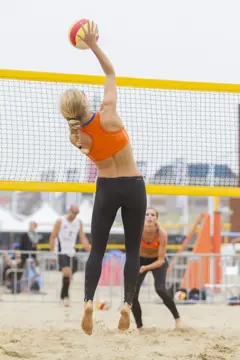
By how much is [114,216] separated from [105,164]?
422mm

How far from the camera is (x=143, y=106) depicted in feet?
25.3

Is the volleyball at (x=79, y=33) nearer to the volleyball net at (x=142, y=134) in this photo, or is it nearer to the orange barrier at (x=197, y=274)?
the volleyball net at (x=142, y=134)

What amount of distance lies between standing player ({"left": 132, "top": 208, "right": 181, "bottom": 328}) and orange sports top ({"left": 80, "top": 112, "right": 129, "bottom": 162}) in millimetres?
3091

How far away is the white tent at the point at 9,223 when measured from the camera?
789 inches

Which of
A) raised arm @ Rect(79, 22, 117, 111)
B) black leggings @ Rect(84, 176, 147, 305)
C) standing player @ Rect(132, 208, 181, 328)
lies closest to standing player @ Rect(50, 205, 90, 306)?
standing player @ Rect(132, 208, 181, 328)

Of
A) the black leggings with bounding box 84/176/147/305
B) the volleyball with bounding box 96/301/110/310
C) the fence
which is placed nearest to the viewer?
the black leggings with bounding box 84/176/147/305

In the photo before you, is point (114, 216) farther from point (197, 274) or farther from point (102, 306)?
point (197, 274)

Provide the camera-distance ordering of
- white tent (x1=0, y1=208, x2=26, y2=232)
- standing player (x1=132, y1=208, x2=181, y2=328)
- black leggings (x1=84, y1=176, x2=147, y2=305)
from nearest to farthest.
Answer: black leggings (x1=84, y1=176, x2=147, y2=305) → standing player (x1=132, y1=208, x2=181, y2=328) → white tent (x1=0, y1=208, x2=26, y2=232)

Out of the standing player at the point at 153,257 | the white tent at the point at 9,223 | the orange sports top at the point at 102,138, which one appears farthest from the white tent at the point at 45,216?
the orange sports top at the point at 102,138

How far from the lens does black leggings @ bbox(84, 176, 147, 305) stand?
5.30 meters

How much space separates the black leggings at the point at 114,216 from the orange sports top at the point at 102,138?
0.76 ft

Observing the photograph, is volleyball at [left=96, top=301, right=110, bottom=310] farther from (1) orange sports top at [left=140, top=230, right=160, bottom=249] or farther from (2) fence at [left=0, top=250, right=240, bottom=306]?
(1) orange sports top at [left=140, top=230, right=160, bottom=249]

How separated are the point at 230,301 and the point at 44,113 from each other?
19.2ft

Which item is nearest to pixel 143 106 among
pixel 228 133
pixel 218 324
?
pixel 228 133
